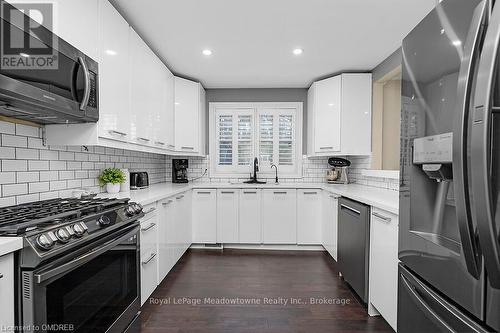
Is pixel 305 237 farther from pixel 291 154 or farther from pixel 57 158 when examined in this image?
pixel 57 158

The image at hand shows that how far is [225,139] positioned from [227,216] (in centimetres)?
125

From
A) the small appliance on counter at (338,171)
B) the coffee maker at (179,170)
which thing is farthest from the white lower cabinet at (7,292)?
the small appliance on counter at (338,171)

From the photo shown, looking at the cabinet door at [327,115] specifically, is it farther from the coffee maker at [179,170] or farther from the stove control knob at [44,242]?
the stove control knob at [44,242]

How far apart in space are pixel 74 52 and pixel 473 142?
1.87m

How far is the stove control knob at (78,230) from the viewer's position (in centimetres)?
117

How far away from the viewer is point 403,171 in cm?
120

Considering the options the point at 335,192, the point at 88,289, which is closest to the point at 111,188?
the point at 88,289

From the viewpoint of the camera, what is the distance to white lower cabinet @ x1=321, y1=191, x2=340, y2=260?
119 inches

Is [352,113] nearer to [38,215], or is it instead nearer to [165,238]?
[165,238]

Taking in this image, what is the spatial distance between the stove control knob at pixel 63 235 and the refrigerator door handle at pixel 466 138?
4.59ft

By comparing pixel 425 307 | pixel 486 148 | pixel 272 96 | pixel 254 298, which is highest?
pixel 272 96

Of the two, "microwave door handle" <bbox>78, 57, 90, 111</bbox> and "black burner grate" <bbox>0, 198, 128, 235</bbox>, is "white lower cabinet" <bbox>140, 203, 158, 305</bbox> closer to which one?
"black burner grate" <bbox>0, 198, 128, 235</bbox>

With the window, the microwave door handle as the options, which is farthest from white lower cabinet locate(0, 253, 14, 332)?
the window

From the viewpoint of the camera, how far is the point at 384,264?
189 cm
